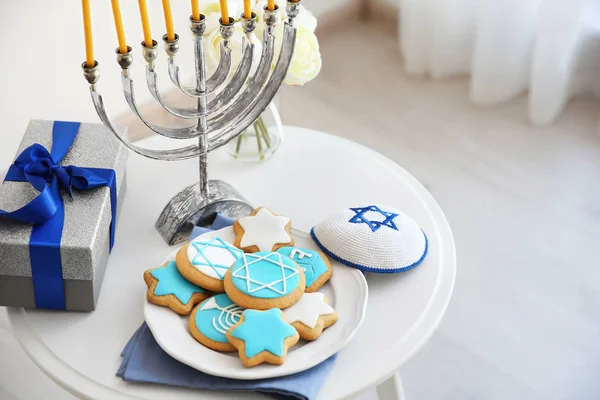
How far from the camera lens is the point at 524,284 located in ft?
5.05

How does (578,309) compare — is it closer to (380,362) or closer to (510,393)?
(510,393)

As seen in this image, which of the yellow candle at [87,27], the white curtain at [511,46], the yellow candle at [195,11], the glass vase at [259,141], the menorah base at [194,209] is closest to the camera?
the yellow candle at [87,27]

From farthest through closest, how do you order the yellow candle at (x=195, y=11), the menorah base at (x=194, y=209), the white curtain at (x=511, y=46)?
the white curtain at (x=511, y=46) < the menorah base at (x=194, y=209) < the yellow candle at (x=195, y=11)

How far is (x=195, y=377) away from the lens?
2.68 ft

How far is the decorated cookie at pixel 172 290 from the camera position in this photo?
0.87 m

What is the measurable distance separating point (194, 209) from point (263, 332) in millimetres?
262

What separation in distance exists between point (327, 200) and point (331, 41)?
4.21ft

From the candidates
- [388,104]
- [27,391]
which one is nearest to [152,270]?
[27,391]

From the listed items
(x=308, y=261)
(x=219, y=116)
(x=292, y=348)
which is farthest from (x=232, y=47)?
(x=292, y=348)

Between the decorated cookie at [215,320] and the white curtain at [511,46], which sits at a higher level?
the decorated cookie at [215,320]

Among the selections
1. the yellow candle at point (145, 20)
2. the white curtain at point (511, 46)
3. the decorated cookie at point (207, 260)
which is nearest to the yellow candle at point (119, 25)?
the yellow candle at point (145, 20)

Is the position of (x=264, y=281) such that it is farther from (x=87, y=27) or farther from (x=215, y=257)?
(x=87, y=27)

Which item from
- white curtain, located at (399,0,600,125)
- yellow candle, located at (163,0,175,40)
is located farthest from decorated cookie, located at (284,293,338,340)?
white curtain, located at (399,0,600,125)

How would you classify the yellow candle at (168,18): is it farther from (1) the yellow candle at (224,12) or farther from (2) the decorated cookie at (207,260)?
(2) the decorated cookie at (207,260)
